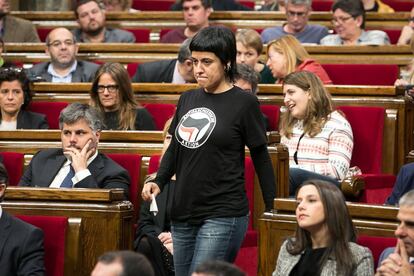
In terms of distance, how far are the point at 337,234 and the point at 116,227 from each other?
0.75m

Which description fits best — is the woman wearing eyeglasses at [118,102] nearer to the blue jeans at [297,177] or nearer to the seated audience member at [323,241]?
the blue jeans at [297,177]

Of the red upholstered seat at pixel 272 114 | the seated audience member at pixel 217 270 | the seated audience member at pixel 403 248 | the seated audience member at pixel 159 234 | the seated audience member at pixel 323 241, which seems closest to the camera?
the seated audience member at pixel 217 270

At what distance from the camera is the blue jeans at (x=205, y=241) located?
9.15ft

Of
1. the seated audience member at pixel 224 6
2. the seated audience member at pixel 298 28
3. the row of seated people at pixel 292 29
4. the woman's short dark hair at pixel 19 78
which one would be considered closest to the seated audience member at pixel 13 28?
the row of seated people at pixel 292 29

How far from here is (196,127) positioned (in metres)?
2.83

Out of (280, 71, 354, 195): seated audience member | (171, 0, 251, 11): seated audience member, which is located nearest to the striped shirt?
(280, 71, 354, 195): seated audience member

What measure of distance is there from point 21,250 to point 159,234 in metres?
0.48

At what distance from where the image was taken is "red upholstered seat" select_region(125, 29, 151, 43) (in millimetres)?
5871

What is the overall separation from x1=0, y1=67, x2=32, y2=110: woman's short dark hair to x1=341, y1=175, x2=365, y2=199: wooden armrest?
1384 mm

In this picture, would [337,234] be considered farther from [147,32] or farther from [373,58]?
[147,32]

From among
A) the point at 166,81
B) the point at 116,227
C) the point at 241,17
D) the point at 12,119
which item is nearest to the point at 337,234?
the point at 116,227

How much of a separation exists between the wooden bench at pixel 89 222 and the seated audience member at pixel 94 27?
248 centimetres

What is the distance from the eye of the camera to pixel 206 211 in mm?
2809

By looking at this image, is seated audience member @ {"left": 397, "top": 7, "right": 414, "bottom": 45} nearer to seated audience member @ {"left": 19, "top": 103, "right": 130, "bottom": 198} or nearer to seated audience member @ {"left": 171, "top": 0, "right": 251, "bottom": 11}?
seated audience member @ {"left": 171, "top": 0, "right": 251, "bottom": 11}
